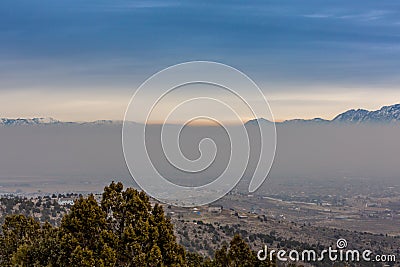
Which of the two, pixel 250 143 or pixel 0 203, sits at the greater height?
pixel 250 143

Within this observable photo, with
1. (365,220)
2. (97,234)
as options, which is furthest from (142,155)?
(365,220)

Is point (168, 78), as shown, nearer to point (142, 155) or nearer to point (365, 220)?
point (142, 155)

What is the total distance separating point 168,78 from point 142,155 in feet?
7.95

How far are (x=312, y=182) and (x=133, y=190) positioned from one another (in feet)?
611

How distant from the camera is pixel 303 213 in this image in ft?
371

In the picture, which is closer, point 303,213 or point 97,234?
point 97,234

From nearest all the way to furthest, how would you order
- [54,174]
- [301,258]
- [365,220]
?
[301,258], [365,220], [54,174]

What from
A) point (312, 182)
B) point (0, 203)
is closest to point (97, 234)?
point (0, 203)

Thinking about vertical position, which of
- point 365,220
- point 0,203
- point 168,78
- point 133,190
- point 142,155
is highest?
point 168,78

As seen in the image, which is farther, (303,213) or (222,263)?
(303,213)

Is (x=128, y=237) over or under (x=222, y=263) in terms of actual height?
over

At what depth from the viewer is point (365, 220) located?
339 ft

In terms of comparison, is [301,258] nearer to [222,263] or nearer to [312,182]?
[222,263]

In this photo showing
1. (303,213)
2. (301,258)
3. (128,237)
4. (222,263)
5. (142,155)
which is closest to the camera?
(142,155)
